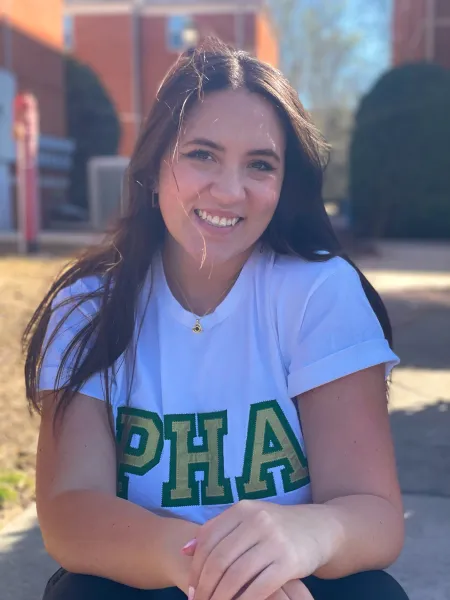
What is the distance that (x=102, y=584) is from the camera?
63.1 inches

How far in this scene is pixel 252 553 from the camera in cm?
137

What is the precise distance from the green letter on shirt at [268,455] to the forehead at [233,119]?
0.53 metres

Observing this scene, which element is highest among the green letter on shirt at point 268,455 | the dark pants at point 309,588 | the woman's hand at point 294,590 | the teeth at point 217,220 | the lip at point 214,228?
the teeth at point 217,220

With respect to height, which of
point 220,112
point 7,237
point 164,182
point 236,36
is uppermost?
point 236,36

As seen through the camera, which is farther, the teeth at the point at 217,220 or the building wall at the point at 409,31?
the building wall at the point at 409,31

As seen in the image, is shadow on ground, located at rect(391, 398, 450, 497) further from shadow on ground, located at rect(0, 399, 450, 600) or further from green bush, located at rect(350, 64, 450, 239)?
green bush, located at rect(350, 64, 450, 239)

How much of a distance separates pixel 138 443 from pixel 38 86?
1793cm

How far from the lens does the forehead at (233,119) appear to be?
5.65 ft

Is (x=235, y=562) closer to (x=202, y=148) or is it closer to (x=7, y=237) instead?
(x=202, y=148)

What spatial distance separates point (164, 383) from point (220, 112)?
0.55 meters

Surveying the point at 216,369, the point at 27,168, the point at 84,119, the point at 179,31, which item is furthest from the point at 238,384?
the point at 179,31

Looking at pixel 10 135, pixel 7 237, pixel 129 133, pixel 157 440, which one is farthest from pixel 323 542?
pixel 129 133

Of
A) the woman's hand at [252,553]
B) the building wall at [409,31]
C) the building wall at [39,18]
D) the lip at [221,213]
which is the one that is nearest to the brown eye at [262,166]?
the lip at [221,213]

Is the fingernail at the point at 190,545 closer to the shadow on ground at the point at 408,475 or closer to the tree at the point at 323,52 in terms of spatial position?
the shadow on ground at the point at 408,475
